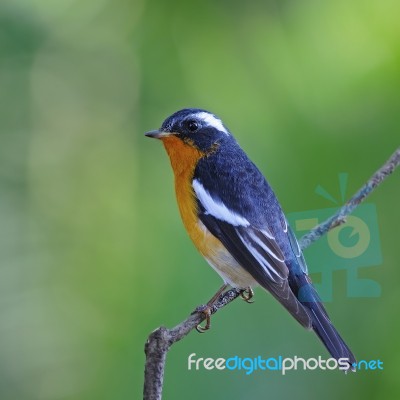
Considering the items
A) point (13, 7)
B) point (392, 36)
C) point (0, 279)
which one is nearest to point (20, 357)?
point (0, 279)

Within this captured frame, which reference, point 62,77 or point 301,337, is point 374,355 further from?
point 62,77

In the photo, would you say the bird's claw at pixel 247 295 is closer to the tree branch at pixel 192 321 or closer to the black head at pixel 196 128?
the tree branch at pixel 192 321

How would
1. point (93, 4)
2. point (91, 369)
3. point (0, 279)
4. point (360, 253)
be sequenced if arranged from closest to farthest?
point (360, 253) < point (91, 369) < point (0, 279) < point (93, 4)

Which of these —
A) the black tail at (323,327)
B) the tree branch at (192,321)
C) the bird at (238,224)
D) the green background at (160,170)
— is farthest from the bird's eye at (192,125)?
the black tail at (323,327)

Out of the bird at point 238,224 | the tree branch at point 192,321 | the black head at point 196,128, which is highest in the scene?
the black head at point 196,128

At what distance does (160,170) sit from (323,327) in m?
0.99

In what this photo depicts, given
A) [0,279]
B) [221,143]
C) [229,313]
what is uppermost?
[221,143]

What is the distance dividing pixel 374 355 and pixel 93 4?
1.91 meters

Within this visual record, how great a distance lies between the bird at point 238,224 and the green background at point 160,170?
0.11 metres

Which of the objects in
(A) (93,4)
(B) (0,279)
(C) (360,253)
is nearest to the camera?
(C) (360,253)

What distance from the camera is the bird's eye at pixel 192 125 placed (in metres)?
3.01

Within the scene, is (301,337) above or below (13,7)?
below

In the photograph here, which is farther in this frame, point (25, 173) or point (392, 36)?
point (25, 173)

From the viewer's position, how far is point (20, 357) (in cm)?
346
